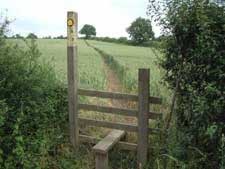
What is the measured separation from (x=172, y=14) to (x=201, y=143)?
1.82m

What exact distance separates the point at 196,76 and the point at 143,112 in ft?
3.30

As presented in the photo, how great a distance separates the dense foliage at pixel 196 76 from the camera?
4.78 metres

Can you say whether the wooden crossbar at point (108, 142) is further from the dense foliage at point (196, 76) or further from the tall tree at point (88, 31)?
the tall tree at point (88, 31)

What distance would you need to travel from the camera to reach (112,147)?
5793mm

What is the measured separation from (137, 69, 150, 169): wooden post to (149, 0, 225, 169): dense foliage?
15.1 inches

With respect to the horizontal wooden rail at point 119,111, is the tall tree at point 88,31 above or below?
above

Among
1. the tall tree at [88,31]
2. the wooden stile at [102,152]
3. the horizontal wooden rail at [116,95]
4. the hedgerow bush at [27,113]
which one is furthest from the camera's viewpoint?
the tall tree at [88,31]

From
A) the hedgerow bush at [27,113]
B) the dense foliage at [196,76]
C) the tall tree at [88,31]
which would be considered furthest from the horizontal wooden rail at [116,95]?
the tall tree at [88,31]

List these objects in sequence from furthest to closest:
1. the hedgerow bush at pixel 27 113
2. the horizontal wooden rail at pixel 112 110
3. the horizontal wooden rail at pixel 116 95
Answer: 1. the horizontal wooden rail at pixel 112 110
2. the horizontal wooden rail at pixel 116 95
3. the hedgerow bush at pixel 27 113

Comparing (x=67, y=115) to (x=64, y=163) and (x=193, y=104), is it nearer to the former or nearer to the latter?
(x=64, y=163)

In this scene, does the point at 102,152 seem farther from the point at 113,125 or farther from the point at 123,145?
the point at 113,125

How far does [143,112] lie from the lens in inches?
220

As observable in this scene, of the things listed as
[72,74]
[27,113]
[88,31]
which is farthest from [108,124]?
[88,31]

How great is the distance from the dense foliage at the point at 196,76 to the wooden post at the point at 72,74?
4.53 feet
